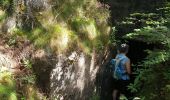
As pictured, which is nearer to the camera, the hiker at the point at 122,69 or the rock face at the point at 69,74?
the rock face at the point at 69,74

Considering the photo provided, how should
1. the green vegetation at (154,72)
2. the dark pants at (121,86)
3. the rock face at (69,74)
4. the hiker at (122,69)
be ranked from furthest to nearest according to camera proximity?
the dark pants at (121,86) < the hiker at (122,69) < the rock face at (69,74) < the green vegetation at (154,72)

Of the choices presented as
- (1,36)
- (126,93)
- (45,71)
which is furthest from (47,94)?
(126,93)

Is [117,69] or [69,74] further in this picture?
[117,69]

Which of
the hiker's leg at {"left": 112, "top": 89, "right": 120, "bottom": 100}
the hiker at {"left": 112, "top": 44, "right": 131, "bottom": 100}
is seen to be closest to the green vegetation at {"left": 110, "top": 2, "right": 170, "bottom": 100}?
the hiker at {"left": 112, "top": 44, "right": 131, "bottom": 100}

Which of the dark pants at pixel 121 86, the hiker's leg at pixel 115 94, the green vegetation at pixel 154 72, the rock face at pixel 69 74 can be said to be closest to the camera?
the green vegetation at pixel 154 72

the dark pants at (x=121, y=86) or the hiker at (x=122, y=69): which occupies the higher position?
the hiker at (x=122, y=69)

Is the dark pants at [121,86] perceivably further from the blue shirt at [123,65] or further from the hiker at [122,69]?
the blue shirt at [123,65]

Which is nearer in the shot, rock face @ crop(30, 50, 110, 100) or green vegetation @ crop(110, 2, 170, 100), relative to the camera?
green vegetation @ crop(110, 2, 170, 100)

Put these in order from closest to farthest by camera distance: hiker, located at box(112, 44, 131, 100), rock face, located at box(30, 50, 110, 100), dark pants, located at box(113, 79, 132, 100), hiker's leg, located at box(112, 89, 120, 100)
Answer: rock face, located at box(30, 50, 110, 100) → hiker, located at box(112, 44, 131, 100) → dark pants, located at box(113, 79, 132, 100) → hiker's leg, located at box(112, 89, 120, 100)

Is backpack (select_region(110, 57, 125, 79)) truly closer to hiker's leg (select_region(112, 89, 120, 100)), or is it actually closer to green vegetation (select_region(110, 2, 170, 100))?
hiker's leg (select_region(112, 89, 120, 100))

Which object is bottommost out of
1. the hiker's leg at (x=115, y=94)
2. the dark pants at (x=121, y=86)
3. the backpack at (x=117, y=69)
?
the hiker's leg at (x=115, y=94)

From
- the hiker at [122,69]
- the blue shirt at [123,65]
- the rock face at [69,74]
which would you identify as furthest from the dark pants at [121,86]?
the rock face at [69,74]

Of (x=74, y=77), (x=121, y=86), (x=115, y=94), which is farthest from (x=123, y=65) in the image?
(x=74, y=77)

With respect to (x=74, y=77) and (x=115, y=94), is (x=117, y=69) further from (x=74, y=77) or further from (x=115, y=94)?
(x=74, y=77)
